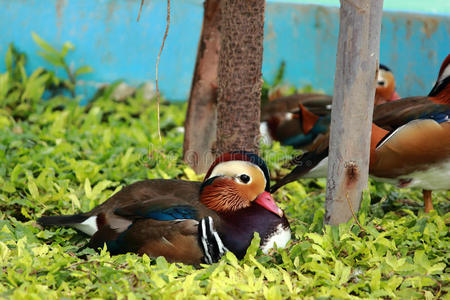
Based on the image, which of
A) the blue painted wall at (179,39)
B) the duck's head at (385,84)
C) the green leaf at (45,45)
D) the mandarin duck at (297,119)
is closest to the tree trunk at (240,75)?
the mandarin duck at (297,119)

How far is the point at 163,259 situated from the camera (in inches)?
91.2

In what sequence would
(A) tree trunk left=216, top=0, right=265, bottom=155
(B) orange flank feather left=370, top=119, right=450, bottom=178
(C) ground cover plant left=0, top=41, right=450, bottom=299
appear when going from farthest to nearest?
(A) tree trunk left=216, top=0, right=265, bottom=155 → (B) orange flank feather left=370, top=119, right=450, bottom=178 → (C) ground cover plant left=0, top=41, right=450, bottom=299

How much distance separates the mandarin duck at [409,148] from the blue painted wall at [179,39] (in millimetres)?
2815

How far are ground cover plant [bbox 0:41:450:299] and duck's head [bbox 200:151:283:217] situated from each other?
250 mm

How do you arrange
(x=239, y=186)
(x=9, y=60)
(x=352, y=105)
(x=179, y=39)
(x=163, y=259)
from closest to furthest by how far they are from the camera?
(x=163, y=259) → (x=352, y=105) → (x=239, y=186) → (x=9, y=60) → (x=179, y=39)

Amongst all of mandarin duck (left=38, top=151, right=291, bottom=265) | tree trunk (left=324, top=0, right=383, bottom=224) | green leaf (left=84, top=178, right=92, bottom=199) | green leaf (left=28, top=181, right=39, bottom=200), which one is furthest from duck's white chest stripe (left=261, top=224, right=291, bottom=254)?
green leaf (left=28, top=181, right=39, bottom=200)

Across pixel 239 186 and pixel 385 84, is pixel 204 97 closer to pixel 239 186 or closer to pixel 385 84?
pixel 239 186

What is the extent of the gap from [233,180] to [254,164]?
121 millimetres

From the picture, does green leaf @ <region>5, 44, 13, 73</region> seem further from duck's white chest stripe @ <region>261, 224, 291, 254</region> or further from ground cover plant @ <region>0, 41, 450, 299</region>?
duck's white chest stripe @ <region>261, 224, 291, 254</region>

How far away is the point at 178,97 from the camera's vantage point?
594cm

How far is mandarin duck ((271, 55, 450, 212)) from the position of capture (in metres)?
2.81

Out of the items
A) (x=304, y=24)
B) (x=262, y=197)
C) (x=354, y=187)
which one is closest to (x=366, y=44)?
(x=354, y=187)

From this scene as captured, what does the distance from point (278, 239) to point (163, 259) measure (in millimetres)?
515

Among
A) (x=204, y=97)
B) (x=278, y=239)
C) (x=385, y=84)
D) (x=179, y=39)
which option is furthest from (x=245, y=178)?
(x=179, y=39)
